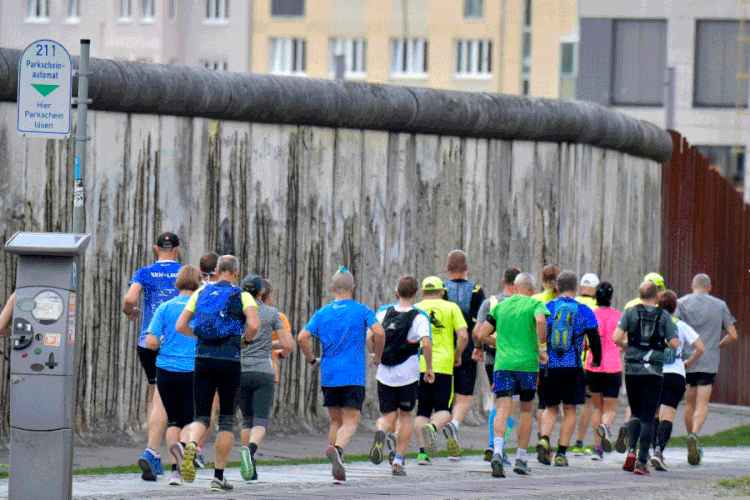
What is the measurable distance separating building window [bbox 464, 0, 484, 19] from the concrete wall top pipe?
50386 mm

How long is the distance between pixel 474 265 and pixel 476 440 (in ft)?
6.44

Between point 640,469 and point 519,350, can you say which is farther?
point 640,469

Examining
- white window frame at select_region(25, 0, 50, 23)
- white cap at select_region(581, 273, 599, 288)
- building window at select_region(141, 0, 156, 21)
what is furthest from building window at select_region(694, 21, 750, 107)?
white cap at select_region(581, 273, 599, 288)

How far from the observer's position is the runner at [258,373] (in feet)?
36.4

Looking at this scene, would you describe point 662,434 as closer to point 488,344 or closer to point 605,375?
point 605,375

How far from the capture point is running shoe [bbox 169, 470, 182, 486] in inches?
411

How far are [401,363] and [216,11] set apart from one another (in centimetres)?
6009

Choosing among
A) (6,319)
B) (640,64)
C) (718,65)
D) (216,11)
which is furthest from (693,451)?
(216,11)

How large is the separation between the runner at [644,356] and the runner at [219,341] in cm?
349

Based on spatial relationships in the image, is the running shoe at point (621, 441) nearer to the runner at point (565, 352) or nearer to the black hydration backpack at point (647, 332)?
the runner at point (565, 352)

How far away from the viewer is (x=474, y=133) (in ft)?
51.9

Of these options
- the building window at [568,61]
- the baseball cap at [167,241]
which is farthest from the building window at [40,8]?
the baseball cap at [167,241]

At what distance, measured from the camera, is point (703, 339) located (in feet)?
48.8

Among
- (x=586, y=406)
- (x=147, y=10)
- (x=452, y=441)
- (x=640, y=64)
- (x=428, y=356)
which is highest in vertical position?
(x=147, y=10)
